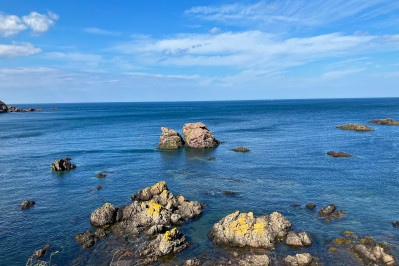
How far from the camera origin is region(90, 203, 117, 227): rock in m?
41.9

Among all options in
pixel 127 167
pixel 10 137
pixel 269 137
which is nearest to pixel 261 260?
pixel 127 167

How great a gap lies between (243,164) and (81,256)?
50351mm

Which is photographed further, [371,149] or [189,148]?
[189,148]

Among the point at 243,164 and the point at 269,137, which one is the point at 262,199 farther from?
the point at 269,137

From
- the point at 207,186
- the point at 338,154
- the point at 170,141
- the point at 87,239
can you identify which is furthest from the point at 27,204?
the point at 338,154

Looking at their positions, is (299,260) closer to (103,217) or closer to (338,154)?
(103,217)

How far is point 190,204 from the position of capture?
1807 inches

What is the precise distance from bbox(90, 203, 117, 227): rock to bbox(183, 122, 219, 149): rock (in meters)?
59.1

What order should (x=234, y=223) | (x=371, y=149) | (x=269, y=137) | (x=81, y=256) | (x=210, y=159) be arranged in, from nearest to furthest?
(x=81, y=256) < (x=234, y=223) < (x=210, y=159) < (x=371, y=149) < (x=269, y=137)

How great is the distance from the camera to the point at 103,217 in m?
42.1

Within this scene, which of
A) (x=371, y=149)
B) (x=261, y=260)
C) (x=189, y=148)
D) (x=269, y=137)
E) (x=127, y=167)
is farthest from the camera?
(x=269, y=137)

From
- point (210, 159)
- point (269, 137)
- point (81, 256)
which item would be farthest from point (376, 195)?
point (269, 137)

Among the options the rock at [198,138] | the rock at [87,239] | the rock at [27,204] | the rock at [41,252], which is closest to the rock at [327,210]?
the rock at [87,239]

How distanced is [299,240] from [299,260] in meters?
4.45
